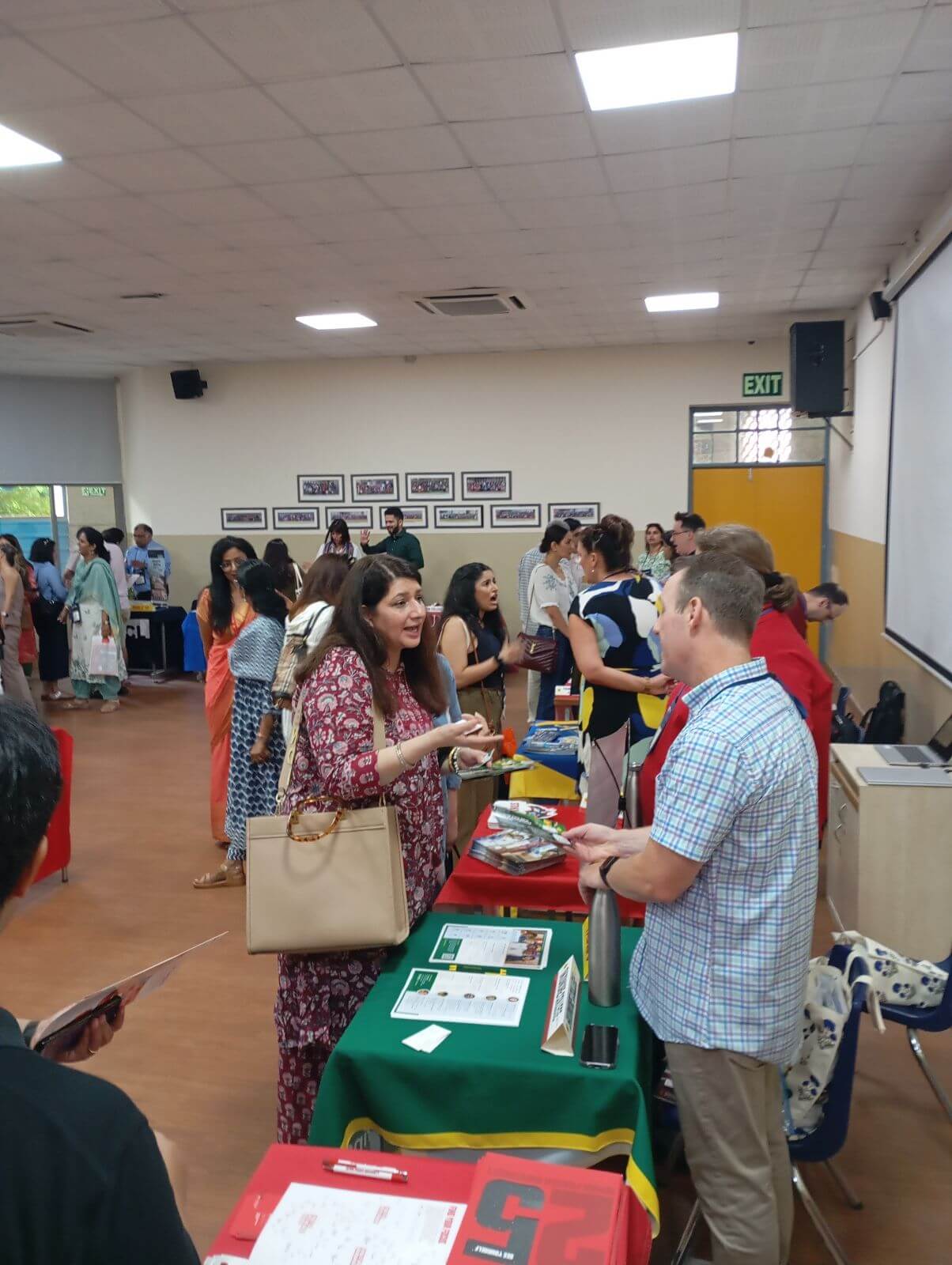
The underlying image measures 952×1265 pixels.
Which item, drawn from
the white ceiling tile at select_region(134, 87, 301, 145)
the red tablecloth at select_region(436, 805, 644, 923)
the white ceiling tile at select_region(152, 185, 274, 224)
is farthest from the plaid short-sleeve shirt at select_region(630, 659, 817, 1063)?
the white ceiling tile at select_region(152, 185, 274, 224)

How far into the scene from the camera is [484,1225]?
1206 mm

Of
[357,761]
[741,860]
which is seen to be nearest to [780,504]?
[357,761]

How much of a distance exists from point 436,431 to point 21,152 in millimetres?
6264

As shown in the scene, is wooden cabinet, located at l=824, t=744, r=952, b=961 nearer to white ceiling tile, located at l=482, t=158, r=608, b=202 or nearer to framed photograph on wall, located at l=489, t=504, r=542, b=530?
white ceiling tile, located at l=482, t=158, r=608, b=202

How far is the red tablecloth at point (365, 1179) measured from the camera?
1270 millimetres

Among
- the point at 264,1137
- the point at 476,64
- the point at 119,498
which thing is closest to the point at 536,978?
the point at 264,1137

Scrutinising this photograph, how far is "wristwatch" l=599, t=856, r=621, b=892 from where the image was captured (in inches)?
68.1

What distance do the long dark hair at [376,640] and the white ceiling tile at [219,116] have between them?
2.44 meters

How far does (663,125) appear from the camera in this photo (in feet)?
12.9

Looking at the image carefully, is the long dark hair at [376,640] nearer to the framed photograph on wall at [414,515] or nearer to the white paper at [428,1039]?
the white paper at [428,1039]

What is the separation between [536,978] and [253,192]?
4.36 m

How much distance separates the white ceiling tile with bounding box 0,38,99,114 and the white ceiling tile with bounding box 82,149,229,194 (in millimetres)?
563

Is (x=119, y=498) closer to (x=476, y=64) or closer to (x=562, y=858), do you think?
(x=476, y=64)

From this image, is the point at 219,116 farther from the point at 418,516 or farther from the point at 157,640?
the point at 157,640
